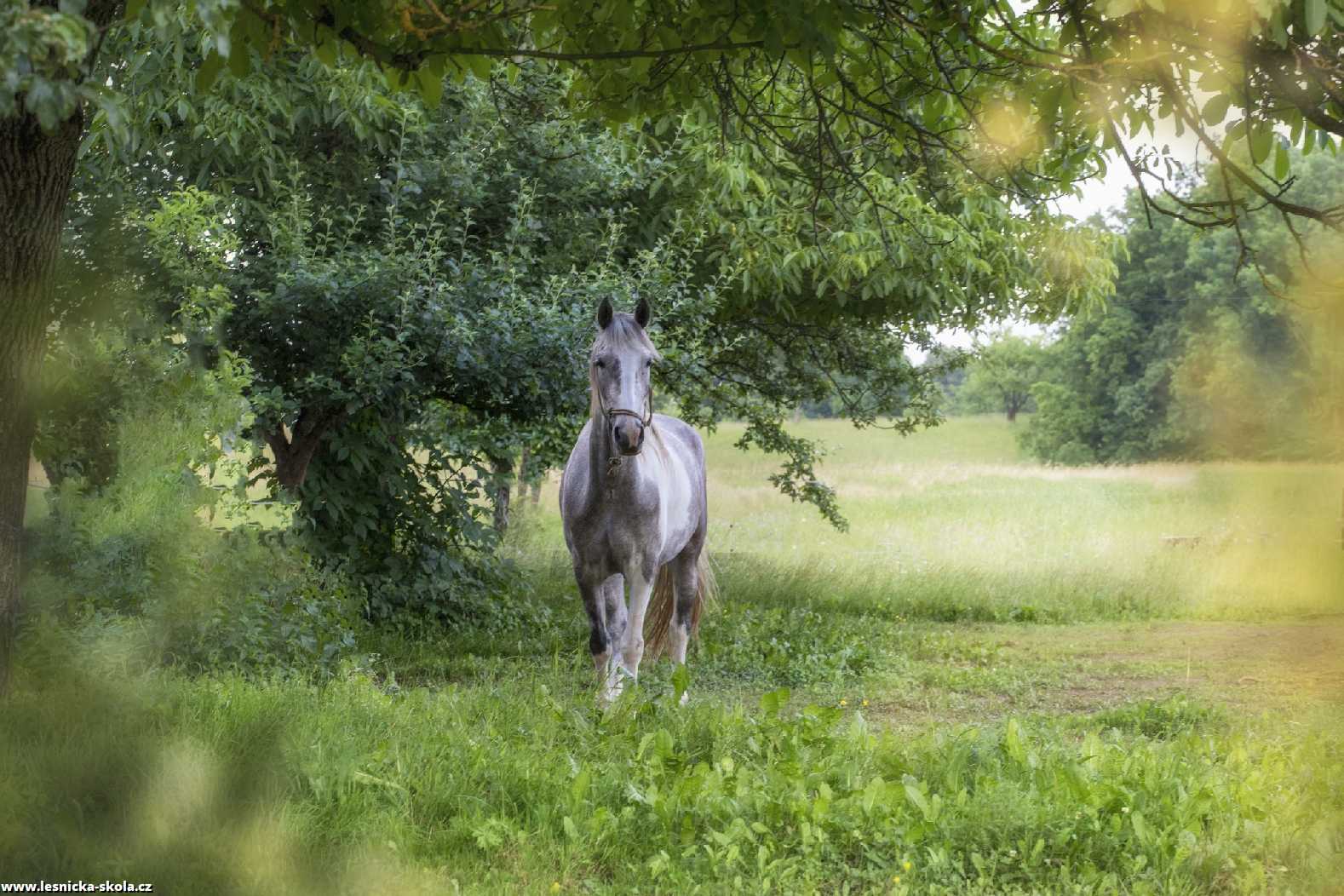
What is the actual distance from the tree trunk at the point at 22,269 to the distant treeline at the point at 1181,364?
33201 millimetres

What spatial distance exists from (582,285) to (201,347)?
297 centimetres

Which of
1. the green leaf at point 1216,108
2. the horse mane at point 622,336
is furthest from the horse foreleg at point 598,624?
the green leaf at point 1216,108

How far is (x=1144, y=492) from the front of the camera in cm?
2950

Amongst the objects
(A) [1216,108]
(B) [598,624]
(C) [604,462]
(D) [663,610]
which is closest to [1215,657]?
(D) [663,610]

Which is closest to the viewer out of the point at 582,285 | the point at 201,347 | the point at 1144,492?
the point at 201,347

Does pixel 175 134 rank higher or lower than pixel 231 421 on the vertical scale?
higher

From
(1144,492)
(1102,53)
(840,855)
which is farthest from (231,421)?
(1144,492)

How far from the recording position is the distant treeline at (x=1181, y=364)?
41312 mm

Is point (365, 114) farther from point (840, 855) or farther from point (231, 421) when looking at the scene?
point (840, 855)

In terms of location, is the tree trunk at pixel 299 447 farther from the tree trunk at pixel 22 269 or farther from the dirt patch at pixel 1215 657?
the dirt patch at pixel 1215 657

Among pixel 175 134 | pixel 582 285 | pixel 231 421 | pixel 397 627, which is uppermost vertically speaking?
pixel 175 134

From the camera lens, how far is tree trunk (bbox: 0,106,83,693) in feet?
14.4

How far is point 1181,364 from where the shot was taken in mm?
46406

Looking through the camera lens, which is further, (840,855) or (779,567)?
(779,567)
